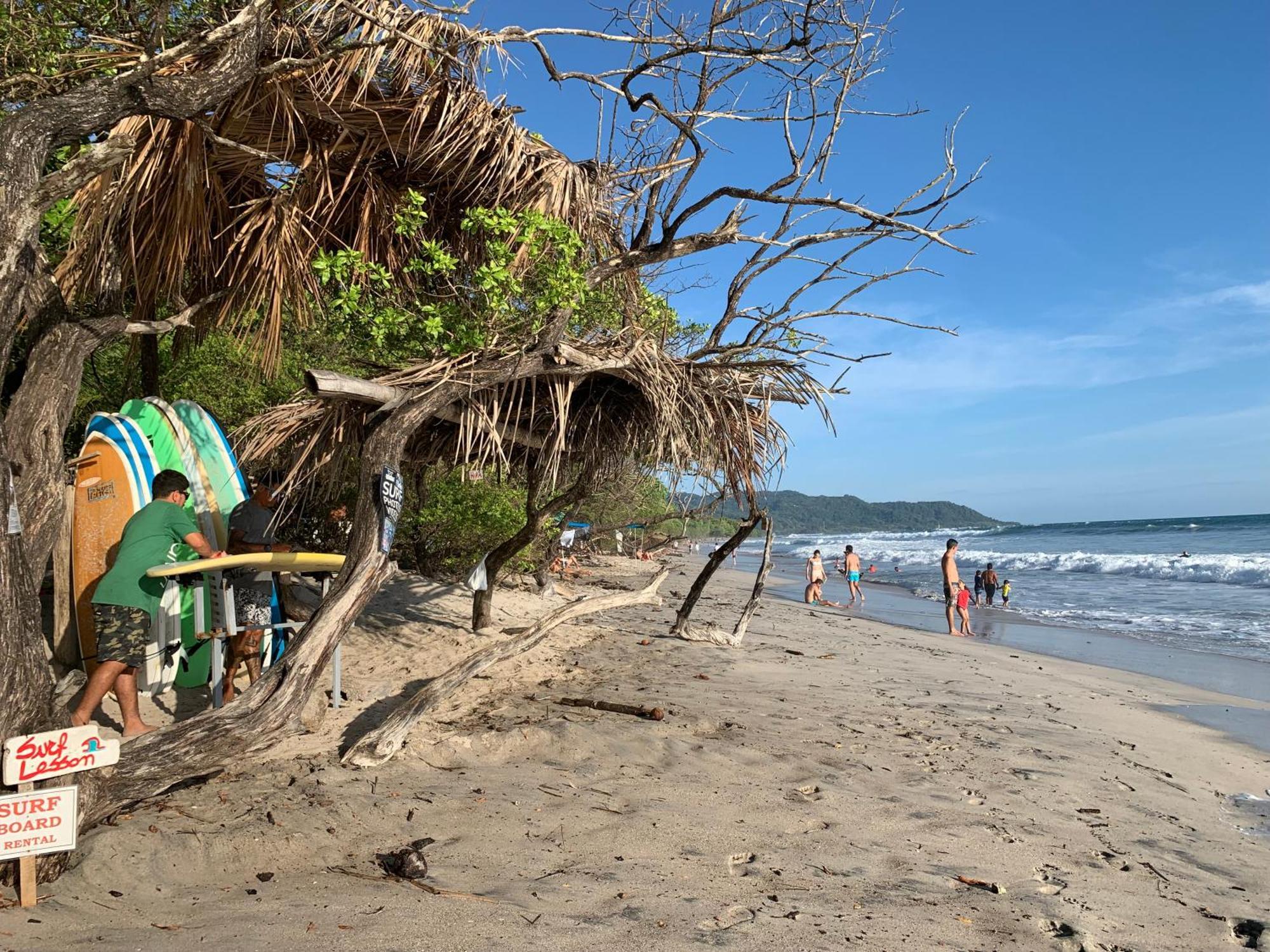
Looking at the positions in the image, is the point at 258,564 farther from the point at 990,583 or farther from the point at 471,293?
the point at 990,583

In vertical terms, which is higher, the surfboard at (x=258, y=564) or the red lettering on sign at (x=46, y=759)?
the surfboard at (x=258, y=564)

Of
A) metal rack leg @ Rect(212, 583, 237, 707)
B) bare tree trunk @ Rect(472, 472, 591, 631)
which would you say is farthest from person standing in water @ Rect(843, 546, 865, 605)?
metal rack leg @ Rect(212, 583, 237, 707)

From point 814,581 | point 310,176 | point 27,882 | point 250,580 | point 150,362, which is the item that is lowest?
point 814,581

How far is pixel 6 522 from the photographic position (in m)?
2.95

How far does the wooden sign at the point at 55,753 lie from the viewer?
112 inches

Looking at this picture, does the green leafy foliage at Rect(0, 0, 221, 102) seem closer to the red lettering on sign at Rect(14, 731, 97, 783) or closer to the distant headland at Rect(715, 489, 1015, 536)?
the red lettering on sign at Rect(14, 731, 97, 783)

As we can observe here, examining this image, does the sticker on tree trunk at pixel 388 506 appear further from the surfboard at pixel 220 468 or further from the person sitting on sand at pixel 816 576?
the person sitting on sand at pixel 816 576

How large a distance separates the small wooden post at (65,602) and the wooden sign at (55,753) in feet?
10.5

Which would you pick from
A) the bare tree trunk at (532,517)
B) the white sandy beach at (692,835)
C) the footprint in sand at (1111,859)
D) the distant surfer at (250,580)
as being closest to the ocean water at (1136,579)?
the white sandy beach at (692,835)

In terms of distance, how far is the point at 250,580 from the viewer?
5816mm

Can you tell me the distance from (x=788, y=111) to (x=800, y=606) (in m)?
12.4

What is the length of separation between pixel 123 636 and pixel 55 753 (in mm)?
1519

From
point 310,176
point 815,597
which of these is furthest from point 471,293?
point 815,597

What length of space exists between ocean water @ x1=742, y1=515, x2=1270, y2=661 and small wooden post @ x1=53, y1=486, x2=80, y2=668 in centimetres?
1352
